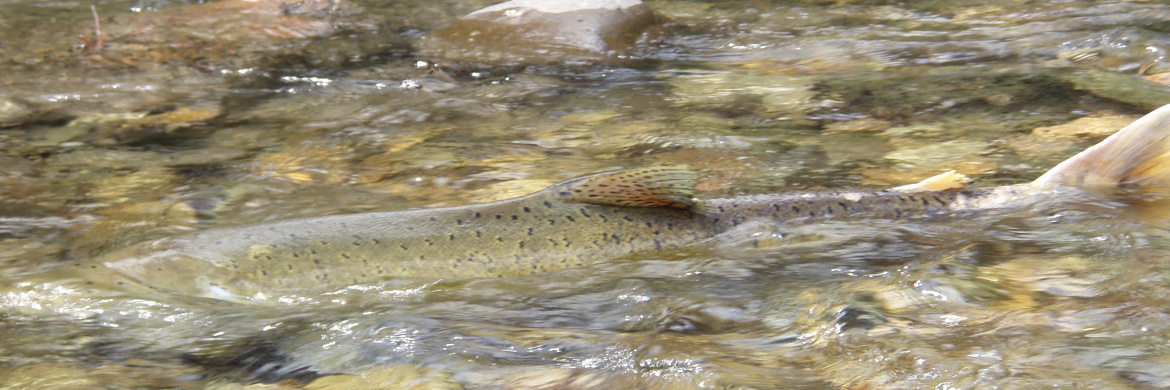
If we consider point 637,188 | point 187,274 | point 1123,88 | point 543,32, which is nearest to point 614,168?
point 637,188

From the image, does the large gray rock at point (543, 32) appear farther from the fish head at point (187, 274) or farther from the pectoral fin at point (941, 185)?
the fish head at point (187, 274)

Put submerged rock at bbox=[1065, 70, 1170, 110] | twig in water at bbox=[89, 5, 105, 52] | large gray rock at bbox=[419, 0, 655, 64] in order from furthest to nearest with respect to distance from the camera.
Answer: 1. twig in water at bbox=[89, 5, 105, 52]
2. large gray rock at bbox=[419, 0, 655, 64]
3. submerged rock at bbox=[1065, 70, 1170, 110]

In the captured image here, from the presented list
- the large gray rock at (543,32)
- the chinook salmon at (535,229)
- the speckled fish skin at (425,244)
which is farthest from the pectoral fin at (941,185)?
the large gray rock at (543,32)

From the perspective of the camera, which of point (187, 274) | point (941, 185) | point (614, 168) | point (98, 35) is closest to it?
point (187, 274)

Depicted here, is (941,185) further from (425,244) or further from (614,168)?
(425,244)

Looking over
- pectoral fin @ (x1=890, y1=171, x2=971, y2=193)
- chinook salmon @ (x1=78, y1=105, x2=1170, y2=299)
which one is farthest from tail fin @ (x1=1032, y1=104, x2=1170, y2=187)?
pectoral fin @ (x1=890, y1=171, x2=971, y2=193)

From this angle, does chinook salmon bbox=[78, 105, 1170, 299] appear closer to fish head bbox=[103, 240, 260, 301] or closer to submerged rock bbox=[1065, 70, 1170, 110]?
fish head bbox=[103, 240, 260, 301]

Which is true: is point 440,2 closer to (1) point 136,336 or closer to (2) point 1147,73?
(2) point 1147,73

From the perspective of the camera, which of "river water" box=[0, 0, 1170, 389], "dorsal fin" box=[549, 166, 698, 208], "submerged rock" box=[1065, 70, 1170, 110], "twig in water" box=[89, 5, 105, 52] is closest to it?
"river water" box=[0, 0, 1170, 389]
